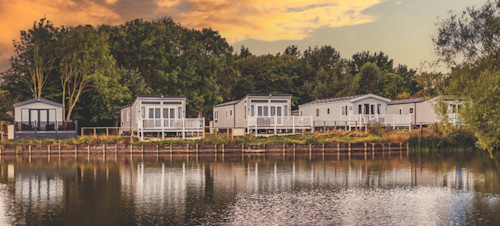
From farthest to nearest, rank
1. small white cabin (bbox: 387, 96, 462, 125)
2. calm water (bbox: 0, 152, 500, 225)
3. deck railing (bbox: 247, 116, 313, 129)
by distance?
small white cabin (bbox: 387, 96, 462, 125) → deck railing (bbox: 247, 116, 313, 129) → calm water (bbox: 0, 152, 500, 225)

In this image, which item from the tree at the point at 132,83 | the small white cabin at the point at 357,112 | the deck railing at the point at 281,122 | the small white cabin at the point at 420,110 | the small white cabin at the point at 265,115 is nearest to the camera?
the deck railing at the point at 281,122

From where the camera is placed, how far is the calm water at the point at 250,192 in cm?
1716

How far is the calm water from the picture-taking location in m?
17.2

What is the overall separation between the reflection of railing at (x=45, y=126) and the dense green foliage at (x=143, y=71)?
880 cm

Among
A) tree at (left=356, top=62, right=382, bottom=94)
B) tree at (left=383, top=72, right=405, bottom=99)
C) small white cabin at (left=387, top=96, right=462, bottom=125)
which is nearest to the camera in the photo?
small white cabin at (left=387, top=96, right=462, bottom=125)

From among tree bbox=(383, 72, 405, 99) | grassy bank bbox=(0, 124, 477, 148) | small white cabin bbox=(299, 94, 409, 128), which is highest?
tree bbox=(383, 72, 405, 99)

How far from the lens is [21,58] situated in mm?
63219

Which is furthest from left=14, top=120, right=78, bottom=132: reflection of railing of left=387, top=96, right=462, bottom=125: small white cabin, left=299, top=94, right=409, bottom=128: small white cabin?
left=387, top=96, right=462, bottom=125: small white cabin

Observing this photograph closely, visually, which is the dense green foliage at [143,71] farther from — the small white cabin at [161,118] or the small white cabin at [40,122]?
the small white cabin at [161,118]

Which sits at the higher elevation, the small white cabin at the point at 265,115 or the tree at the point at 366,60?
the tree at the point at 366,60

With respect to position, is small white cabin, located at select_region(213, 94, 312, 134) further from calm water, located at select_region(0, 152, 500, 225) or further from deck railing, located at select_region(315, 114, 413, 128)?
calm water, located at select_region(0, 152, 500, 225)

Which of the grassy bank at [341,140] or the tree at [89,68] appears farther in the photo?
the tree at [89,68]

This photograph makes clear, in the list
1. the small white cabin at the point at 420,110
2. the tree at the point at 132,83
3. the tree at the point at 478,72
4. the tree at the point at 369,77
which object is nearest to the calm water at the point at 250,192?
the tree at the point at 478,72

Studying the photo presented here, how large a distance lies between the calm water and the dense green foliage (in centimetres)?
2415
